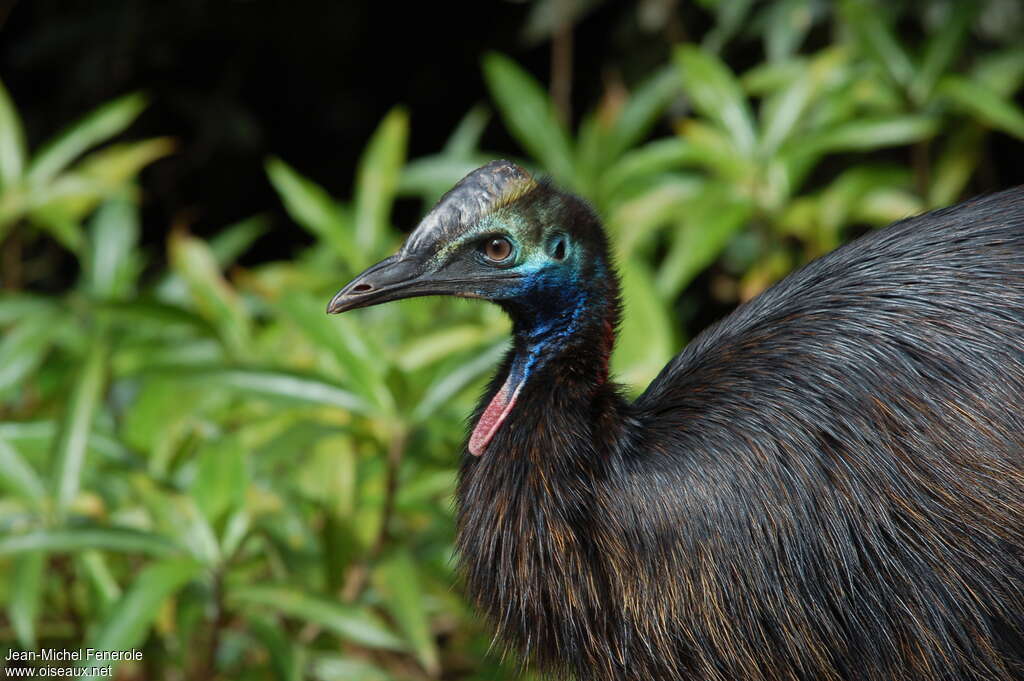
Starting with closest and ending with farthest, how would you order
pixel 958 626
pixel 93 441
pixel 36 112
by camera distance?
pixel 958 626
pixel 93 441
pixel 36 112

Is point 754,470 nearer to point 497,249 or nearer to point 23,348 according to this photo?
point 497,249

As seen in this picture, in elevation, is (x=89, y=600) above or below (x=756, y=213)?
below

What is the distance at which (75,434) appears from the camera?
2832mm

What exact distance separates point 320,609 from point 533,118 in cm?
169

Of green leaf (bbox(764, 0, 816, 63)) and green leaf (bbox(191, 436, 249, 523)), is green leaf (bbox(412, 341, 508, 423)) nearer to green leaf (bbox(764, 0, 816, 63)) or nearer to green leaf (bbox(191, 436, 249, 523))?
green leaf (bbox(191, 436, 249, 523))

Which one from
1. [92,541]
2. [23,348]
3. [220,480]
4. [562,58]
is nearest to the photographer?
[92,541]

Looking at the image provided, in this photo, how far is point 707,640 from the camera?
1946mm

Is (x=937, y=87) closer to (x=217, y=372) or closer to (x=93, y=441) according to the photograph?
(x=217, y=372)

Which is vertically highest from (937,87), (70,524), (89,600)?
(937,87)

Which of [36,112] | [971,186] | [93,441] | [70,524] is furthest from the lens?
[36,112]

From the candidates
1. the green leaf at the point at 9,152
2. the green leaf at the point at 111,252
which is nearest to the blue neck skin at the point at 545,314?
the green leaf at the point at 111,252

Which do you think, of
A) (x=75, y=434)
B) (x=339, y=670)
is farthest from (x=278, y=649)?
(x=75, y=434)

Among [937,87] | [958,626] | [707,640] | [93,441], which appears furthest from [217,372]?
[937,87]

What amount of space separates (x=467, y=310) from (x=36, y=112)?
2252 millimetres
